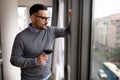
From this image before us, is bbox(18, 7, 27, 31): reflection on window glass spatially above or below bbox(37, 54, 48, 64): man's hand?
above

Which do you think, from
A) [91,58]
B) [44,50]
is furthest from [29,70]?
[91,58]

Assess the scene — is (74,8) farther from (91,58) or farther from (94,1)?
(91,58)

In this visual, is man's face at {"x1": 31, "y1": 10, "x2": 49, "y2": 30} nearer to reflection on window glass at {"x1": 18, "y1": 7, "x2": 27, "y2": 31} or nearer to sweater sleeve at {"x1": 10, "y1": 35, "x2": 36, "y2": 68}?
sweater sleeve at {"x1": 10, "y1": 35, "x2": 36, "y2": 68}

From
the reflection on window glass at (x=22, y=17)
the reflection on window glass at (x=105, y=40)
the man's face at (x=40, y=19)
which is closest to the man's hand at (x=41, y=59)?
the man's face at (x=40, y=19)

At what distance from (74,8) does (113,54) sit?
681 millimetres

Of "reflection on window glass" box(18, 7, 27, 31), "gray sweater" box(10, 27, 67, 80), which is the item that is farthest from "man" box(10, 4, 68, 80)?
"reflection on window glass" box(18, 7, 27, 31)

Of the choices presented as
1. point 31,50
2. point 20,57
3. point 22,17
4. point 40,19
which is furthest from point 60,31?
point 22,17

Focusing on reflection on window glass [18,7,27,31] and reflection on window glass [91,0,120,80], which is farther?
reflection on window glass [18,7,27,31]

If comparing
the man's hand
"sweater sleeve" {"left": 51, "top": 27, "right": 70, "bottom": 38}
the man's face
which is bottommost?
the man's hand

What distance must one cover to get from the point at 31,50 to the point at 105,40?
83 cm

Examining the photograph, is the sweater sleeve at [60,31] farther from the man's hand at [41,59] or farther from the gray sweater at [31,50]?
the man's hand at [41,59]

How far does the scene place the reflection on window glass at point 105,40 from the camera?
134 cm

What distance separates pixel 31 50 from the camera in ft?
6.25

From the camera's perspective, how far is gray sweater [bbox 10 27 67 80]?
6.07 feet
